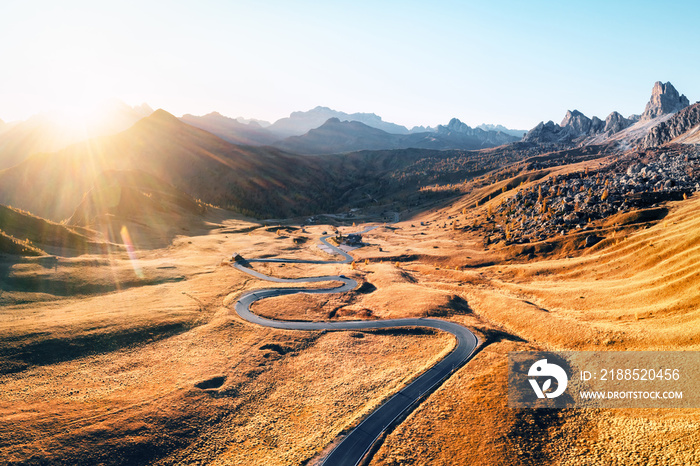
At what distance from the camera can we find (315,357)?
4531 centimetres

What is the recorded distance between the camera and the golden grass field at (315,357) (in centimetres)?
2772

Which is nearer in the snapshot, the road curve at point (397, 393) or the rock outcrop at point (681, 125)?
the road curve at point (397, 393)

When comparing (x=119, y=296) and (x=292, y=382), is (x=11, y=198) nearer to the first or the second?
(x=119, y=296)

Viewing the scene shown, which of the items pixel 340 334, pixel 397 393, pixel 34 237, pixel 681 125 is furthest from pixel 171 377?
pixel 681 125

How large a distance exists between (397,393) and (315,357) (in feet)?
45.3

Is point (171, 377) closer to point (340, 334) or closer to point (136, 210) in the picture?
point (340, 334)

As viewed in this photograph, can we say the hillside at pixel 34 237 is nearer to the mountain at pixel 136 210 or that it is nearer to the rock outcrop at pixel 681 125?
the mountain at pixel 136 210

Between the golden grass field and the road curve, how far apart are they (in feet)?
4.42

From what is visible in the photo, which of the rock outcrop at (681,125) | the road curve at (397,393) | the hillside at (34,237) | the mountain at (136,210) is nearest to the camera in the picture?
the road curve at (397,393)

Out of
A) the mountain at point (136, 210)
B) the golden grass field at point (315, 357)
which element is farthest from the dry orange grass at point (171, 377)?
the mountain at point (136, 210)

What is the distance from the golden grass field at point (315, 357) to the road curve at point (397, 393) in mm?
1347

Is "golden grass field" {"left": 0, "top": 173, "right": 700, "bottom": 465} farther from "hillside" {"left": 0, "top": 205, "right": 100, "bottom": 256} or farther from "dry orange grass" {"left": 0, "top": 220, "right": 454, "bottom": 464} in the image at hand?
"hillside" {"left": 0, "top": 205, "right": 100, "bottom": 256}

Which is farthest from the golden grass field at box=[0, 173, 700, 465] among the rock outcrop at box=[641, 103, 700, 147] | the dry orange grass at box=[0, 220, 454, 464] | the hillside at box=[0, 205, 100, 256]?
the rock outcrop at box=[641, 103, 700, 147]

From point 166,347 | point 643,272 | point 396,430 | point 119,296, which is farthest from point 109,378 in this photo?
point 643,272
